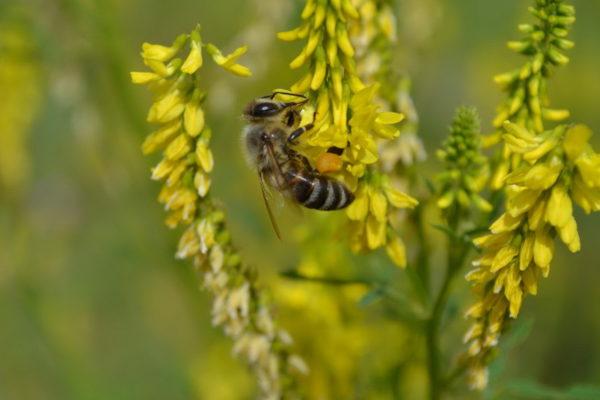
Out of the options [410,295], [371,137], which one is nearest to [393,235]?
[371,137]

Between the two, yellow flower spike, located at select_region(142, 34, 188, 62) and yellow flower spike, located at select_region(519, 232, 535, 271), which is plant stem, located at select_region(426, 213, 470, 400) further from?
yellow flower spike, located at select_region(142, 34, 188, 62)

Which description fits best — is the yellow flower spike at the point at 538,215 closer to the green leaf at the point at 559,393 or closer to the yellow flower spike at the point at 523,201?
the yellow flower spike at the point at 523,201

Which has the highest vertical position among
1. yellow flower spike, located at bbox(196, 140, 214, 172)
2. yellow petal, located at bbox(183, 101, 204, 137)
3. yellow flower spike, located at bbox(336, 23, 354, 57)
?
yellow flower spike, located at bbox(336, 23, 354, 57)

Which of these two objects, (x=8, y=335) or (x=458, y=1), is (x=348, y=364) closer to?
(x=8, y=335)

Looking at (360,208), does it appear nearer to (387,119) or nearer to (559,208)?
(387,119)

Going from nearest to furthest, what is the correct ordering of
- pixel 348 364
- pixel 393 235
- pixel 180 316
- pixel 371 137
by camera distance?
1. pixel 371 137
2. pixel 393 235
3. pixel 348 364
4. pixel 180 316

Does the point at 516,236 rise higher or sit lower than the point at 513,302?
higher

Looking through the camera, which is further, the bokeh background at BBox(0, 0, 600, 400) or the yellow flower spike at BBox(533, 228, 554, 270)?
the bokeh background at BBox(0, 0, 600, 400)

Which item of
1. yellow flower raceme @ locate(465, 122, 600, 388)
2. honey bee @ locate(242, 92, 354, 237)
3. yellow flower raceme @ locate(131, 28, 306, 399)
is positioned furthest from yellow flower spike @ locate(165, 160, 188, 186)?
yellow flower raceme @ locate(465, 122, 600, 388)
